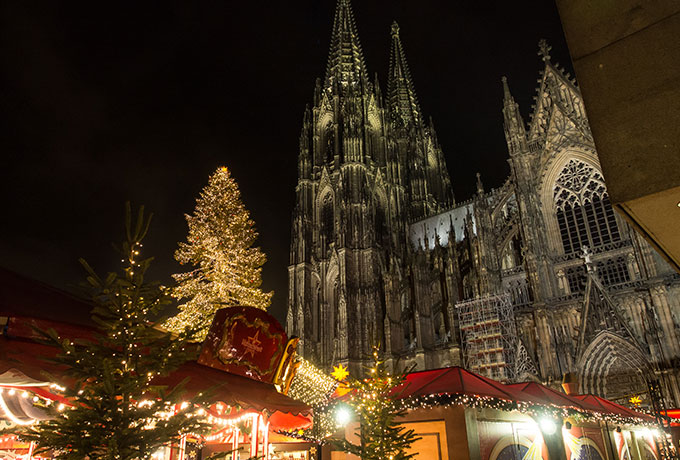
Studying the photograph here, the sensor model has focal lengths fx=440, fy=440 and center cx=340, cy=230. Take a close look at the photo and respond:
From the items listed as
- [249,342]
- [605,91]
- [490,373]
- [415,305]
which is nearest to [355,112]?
[415,305]

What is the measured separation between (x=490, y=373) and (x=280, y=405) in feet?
68.3

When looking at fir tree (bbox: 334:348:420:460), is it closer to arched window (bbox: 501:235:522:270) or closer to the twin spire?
arched window (bbox: 501:235:522:270)

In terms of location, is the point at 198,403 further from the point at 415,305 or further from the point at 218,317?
the point at 415,305

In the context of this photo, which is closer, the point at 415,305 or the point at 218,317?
the point at 218,317

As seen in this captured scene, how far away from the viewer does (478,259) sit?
26750 millimetres

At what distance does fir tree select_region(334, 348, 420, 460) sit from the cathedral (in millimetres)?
2287

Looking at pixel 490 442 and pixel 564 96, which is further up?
pixel 564 96

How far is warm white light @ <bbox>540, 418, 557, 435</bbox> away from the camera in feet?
23.1

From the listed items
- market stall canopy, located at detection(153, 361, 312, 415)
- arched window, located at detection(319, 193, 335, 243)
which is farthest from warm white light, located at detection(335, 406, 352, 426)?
arched window, located at detection(319, 193, 335, 243)

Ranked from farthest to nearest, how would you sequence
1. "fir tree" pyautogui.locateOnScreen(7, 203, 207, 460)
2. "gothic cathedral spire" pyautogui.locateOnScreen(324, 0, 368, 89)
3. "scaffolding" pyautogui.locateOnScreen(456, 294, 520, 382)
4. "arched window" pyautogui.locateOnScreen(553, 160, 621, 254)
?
"gothic cathedral spire" pyautogui.locateOnScreen(324, 0, 368, 89), "scaffolding" pyautogui.locateOnScreen(456, 294, 520, 382), "arched window" pyautogui.locateOnScreen(553, 160, 621, 254), "fir tree" pyautogui.locateOnScreen(7, 203, 207, 460)

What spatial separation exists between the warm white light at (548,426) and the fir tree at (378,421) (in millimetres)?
2255

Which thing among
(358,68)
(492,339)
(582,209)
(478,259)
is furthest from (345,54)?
(492,339)

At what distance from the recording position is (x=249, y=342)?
6086 millimetres

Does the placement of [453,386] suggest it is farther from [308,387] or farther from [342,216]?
[342,216]
